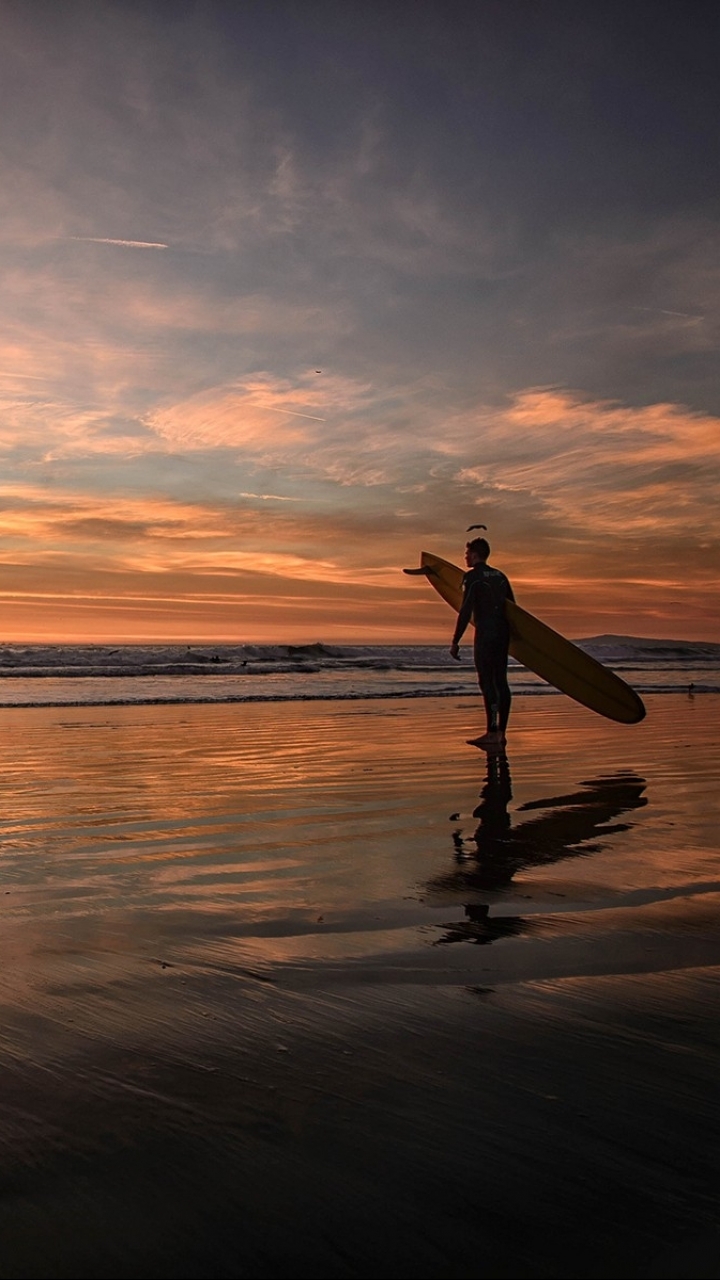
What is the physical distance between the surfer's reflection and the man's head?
3.63m

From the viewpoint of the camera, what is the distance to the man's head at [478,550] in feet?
31.5

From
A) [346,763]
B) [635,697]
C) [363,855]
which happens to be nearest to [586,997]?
[363,855]

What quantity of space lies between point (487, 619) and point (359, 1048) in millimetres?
7918

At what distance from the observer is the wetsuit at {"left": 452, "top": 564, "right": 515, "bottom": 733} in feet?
30.7

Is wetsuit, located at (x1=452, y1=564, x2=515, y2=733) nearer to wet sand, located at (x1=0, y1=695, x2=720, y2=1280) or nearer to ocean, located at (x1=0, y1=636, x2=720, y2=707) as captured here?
wet sand, located at (x1=0, y1=695, x2=720, y2=1280)

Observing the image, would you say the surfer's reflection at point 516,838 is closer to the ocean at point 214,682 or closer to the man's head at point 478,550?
the man's head at point 478,550

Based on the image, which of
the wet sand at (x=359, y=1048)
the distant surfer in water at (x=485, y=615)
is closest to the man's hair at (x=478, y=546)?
the distant surfer in water at (x=485, y=615)

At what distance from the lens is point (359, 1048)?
6.29ft

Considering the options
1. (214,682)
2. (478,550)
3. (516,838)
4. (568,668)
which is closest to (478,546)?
(478,550)

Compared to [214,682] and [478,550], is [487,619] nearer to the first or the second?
[478,550]

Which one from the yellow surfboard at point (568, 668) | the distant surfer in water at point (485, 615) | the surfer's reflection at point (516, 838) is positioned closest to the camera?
the surfer's reflection at point (516, 838)

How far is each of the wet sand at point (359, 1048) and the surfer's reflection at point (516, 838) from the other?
0.03m

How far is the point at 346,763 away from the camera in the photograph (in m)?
7.25

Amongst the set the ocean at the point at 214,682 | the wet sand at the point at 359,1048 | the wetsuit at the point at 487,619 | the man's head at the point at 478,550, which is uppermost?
the man's head at the point at 478,550
